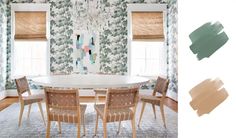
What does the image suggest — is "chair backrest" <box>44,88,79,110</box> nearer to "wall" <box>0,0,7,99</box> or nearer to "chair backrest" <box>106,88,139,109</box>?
"chair backrest" <box>106,88,139,109</box>

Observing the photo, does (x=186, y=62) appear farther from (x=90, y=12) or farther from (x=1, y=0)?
(x=1, y=0)

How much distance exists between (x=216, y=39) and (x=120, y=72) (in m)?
6.18

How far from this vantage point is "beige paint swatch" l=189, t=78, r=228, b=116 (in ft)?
1.48

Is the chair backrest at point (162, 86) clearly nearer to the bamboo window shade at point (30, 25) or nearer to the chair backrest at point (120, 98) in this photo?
the chair backrest at point (120, 98)

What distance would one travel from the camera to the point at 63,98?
101 inches

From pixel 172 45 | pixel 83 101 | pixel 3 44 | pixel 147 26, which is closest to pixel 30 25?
pixel 3 44

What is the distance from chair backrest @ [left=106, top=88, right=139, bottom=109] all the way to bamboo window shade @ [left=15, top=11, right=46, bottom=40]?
14.2 ft

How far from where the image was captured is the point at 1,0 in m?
6.09

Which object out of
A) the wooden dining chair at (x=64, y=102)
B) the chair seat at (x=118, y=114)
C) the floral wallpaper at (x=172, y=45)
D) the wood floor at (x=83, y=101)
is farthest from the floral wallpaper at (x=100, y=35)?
the wooden dining chair at (x=64, y=102)

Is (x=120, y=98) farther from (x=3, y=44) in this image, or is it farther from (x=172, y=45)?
(x=3, y=44)

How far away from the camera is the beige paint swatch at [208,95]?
1.48 feet

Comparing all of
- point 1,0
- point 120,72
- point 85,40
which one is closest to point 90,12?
point 85,40

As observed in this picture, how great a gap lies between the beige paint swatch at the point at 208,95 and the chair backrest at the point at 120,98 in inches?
82.6

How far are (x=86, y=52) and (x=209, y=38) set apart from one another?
616 cm
